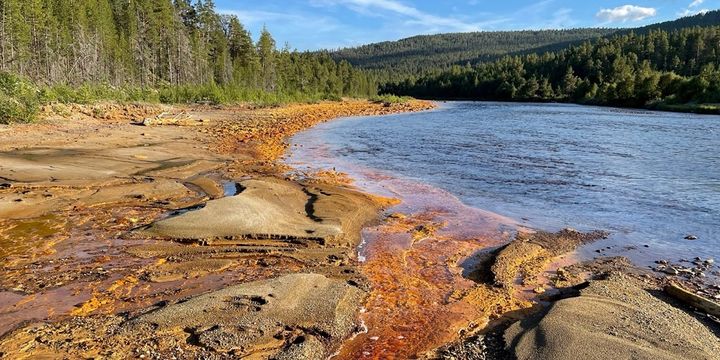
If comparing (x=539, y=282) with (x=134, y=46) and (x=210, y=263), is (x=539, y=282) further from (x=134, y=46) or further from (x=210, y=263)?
(x=134, y=46)

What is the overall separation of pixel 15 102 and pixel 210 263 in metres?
20.3

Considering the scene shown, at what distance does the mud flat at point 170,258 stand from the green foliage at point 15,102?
598cm

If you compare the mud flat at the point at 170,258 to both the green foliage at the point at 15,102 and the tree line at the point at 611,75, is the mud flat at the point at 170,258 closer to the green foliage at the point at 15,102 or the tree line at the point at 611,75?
the green foliage at the point at 15,102

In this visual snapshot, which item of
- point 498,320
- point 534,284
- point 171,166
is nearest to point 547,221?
point 534,284

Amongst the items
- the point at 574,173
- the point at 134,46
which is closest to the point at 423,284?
the point at 574,173

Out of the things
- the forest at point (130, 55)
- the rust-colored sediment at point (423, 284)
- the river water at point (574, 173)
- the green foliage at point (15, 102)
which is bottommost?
the rust-colored sediment at point (423, 284)

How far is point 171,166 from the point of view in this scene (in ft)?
53.8

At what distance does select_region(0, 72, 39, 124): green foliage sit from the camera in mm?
21734

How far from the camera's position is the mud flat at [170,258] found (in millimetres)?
5547

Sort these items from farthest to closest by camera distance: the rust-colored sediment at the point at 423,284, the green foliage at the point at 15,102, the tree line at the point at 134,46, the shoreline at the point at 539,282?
the tree line at the point at 134,46 < the green foliage at the point at 15,102 < the rust-colored sediment at the point at 423,284 < the shoreline at the point at 539,282

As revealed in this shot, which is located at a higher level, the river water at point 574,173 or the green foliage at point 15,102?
the green foliage at point 15,102

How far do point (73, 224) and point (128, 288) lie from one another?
384 cm

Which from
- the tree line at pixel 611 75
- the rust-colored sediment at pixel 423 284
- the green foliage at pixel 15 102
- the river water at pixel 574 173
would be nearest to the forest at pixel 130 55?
the green foliage at pixel 15 102

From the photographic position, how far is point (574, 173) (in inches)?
741
